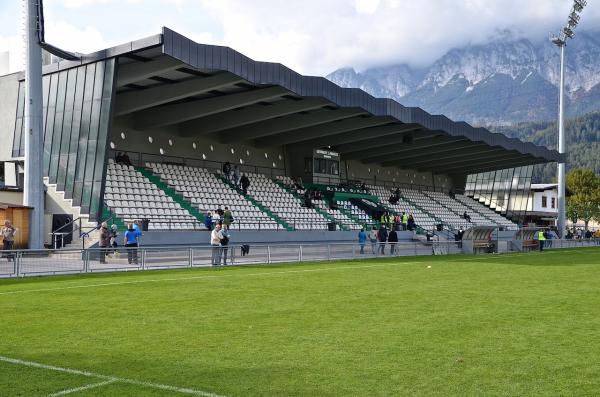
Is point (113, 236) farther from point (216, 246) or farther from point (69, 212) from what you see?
point (69, 212)

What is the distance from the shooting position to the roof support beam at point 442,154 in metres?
56.8

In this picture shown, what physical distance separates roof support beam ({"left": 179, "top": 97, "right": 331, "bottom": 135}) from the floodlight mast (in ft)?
87.4

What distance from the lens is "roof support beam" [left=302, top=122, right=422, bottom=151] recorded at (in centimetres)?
4534

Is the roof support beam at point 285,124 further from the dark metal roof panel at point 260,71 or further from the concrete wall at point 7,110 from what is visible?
the concrete wall at point 7,110

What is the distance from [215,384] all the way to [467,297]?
836cm

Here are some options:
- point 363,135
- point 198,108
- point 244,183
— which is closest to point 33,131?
point 198,108

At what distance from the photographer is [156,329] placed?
9.43 meters

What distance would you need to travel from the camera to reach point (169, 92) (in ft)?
106

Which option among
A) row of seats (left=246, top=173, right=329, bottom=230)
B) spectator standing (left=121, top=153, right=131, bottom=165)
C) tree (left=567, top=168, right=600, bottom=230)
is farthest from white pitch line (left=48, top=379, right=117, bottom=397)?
tree (left=567, top=168, right=600, bottom=230)

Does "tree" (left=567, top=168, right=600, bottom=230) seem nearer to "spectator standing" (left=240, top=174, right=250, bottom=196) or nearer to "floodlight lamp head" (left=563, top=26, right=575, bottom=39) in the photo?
"floodlight lamp head" (left=563, top=26, right=575, bottom=39)

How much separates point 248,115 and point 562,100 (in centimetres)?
2916

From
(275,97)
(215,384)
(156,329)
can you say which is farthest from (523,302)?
(275,97)

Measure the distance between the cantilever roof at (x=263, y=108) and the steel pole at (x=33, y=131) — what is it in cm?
335

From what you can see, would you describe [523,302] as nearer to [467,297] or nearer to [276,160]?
[467,297]
